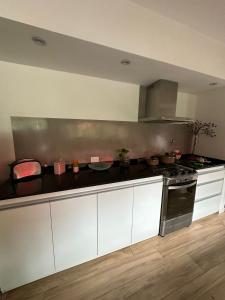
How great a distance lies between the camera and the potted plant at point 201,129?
8.02 ft

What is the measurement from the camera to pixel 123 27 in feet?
3.78

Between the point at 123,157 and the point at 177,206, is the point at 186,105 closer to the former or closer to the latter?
the point at 123,157

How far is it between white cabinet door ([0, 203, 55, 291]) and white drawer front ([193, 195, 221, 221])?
1.98m

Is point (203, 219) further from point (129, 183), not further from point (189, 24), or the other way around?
point (189, 24)

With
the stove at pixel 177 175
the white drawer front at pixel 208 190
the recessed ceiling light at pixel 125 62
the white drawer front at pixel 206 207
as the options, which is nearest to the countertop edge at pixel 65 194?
the stove at pixel 177 175

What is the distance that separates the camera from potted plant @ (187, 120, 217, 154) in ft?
8.02

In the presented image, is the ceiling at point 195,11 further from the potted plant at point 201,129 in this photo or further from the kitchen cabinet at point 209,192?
the kitchen cabinet at point 209,192

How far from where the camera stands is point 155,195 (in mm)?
1679

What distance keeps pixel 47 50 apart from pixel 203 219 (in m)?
2.98

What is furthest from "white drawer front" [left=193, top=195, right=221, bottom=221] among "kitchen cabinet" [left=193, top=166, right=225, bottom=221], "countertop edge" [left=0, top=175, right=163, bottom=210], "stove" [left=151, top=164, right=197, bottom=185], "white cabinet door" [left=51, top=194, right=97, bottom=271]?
"white cabinet door" [left=51, top=194, right=97, bottom=271]

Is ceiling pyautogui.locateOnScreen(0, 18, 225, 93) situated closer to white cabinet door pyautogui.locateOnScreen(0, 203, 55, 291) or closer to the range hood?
the range hood

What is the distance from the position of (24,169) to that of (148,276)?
1.62 metres

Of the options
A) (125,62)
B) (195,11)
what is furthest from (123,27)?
(195,11)

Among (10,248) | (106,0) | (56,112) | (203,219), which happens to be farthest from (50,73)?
(203,219)
